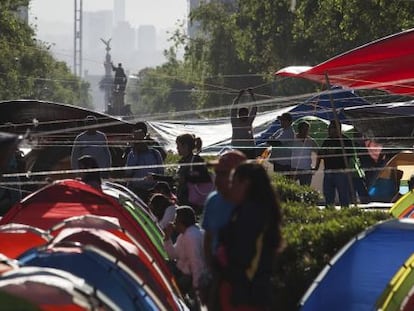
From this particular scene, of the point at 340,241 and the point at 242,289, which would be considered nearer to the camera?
the point at 242,289

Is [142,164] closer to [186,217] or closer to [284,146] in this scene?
[284,146]

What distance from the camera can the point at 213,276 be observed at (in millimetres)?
7449

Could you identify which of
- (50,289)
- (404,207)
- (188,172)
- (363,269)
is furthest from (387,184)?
(50,289)

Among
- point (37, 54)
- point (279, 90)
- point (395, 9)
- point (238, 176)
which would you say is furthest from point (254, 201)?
point (37, 54)

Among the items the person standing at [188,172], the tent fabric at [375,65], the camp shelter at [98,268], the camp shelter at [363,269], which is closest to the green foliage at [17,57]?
the tent fabric at [375,65]

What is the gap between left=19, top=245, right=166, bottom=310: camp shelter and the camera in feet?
27.4

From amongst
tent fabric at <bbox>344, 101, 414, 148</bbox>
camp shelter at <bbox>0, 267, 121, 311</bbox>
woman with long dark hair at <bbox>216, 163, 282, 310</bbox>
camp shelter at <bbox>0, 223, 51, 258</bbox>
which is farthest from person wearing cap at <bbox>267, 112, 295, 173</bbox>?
camp shelter at <bbox>0, 267, 121, 311</bbox>

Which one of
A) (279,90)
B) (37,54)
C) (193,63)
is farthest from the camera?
(193,63)

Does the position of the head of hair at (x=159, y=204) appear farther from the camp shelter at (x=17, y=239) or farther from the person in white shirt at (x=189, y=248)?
the camp shelter at (x=17, y=239)

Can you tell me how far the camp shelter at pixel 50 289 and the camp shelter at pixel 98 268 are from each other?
3.41ft

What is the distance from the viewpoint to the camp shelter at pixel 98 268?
8.35 meters

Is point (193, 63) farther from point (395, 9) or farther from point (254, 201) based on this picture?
point (254, 201)

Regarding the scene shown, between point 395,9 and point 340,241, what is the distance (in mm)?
20140

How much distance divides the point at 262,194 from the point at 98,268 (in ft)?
5.69
